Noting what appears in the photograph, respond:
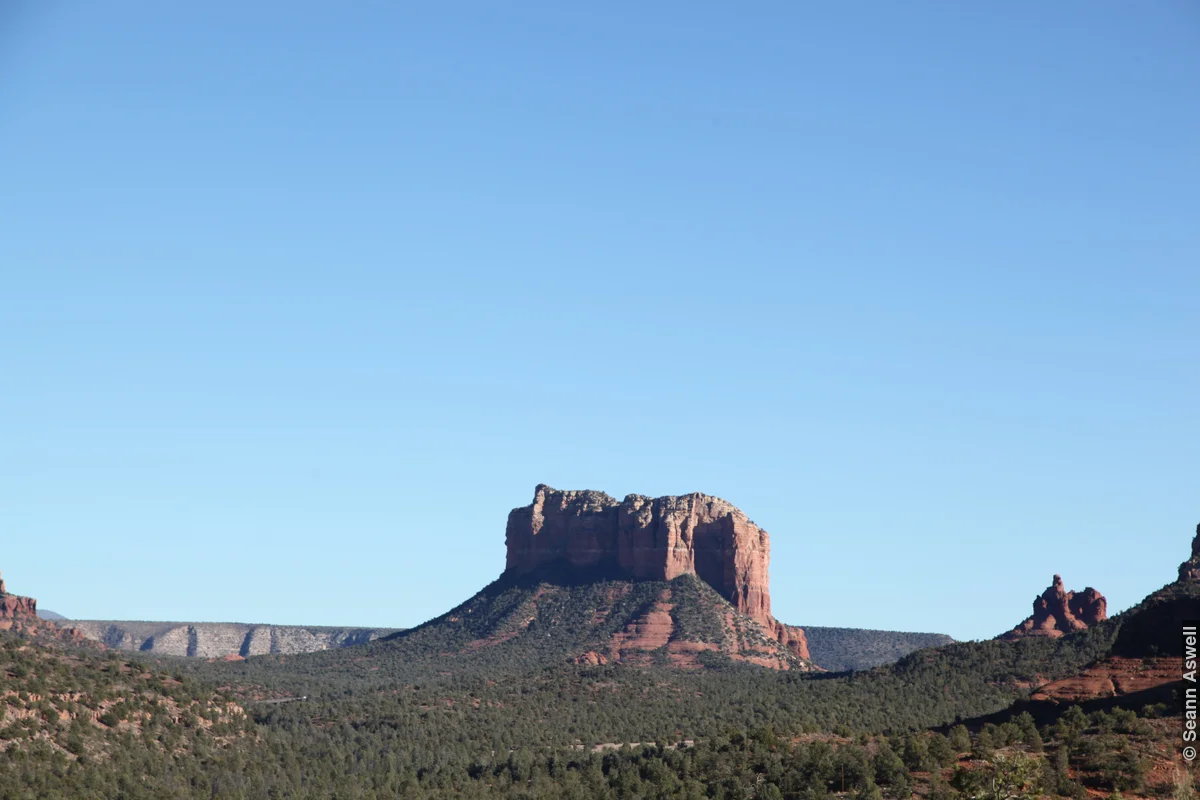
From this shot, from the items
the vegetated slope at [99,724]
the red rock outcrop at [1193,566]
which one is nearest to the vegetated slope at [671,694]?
the red rock outcrop at [1193,566]

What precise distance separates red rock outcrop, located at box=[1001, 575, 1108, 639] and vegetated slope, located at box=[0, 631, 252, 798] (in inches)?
3552

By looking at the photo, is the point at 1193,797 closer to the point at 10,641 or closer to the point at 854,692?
the point at 854,692

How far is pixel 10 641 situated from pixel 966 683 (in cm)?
7877

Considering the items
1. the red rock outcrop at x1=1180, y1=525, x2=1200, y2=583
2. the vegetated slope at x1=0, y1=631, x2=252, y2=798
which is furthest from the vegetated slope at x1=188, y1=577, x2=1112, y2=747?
the vegetated slope at x1=0, y1=631, x2=252, y2=798

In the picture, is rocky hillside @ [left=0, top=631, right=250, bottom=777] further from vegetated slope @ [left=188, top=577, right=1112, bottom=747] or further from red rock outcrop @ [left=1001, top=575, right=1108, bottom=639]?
red rock outcrop @ [left=1001, top=575, right=1108, bottom=639]

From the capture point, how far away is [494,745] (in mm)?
127500

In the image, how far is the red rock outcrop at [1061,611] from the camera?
579 feet

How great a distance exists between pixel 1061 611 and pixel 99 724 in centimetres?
11056

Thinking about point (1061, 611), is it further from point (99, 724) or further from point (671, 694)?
point (99, 724)

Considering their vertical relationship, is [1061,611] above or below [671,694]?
above

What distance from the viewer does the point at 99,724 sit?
370 ft

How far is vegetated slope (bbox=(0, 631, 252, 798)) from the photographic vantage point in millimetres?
100250

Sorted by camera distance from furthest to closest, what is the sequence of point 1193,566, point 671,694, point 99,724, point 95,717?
1. point 671,694
2. point 1193,566
3. point 95,717
4. point 99,724

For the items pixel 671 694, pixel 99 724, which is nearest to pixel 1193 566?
pixel 671 694
